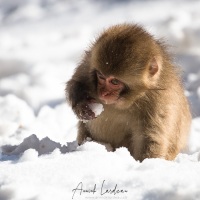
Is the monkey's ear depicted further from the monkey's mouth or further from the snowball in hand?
the snowball in hand

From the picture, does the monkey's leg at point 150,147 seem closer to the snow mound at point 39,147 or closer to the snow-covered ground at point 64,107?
the snow-covered ground at point 64,107

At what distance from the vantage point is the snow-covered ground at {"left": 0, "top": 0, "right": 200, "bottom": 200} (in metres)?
2.99

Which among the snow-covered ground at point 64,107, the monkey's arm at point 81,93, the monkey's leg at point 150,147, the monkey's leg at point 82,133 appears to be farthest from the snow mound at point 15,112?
the monkey's leg at point 150,147

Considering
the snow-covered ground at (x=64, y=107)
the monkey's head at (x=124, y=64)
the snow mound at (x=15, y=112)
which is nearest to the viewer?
the snow-covered ground at (x=64, y=107)

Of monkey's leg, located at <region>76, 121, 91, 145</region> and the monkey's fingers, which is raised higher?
monkey's leg, located at <region>76, 121, 91, 145</region>

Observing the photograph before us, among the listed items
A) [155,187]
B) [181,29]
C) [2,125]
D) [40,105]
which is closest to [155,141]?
[155,187]

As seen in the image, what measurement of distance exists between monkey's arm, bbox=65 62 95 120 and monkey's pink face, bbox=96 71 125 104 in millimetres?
127

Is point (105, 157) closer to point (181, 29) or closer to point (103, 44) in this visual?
point (103, 44)

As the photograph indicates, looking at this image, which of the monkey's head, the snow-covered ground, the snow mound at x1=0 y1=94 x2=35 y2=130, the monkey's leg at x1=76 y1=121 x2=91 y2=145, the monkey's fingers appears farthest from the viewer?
the snow mound at x1=0 y1=94 x2=35 y2=130

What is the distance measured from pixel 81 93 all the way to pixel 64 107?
2.22 meters

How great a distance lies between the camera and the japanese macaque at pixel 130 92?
3908 millimetres

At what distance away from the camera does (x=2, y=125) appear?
17.7ft

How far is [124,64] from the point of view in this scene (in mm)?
3875

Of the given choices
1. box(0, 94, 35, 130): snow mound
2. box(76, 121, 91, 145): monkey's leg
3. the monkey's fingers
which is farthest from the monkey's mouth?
box(0, 94, 35, 130): snow mound
